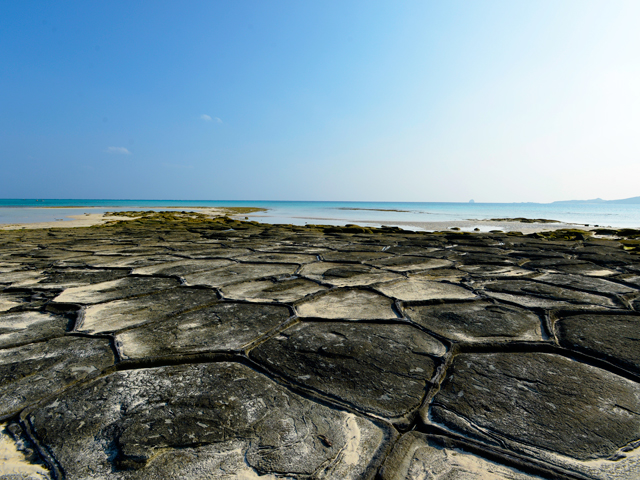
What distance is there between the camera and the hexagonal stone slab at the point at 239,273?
2152mm

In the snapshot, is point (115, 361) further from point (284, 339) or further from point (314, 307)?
point (314, 307)

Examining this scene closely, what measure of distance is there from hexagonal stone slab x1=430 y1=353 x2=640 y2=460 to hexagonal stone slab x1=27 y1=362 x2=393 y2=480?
24cm

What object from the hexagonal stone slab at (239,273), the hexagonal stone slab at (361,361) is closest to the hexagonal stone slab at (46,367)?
the hexagonal stone slab at (361,361)

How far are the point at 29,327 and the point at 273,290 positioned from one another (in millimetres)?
1067

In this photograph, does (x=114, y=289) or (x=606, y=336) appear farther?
(x=114, y=289)

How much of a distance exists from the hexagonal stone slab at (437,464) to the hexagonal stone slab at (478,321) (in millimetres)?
569

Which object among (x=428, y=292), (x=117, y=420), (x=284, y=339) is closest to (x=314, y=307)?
(x=284, y=339)

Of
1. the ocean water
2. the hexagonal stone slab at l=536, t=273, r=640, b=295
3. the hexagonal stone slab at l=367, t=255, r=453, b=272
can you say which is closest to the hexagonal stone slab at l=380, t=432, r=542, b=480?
the hexagonal stone slab at l=536, t=273, r=640, b=295

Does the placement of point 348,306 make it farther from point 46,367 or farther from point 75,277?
point 75,277

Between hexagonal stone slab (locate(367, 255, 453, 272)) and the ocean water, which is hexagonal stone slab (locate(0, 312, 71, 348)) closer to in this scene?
hexagonal stone slab (locate(367, 255, 453, 272))

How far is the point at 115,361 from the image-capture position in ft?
3.51

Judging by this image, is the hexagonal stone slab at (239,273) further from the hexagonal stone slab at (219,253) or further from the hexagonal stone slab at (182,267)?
the hexagonal stone slab at (219,253)

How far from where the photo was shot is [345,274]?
93.0 inches

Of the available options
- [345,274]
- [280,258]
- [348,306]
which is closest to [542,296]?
[348,306]
